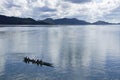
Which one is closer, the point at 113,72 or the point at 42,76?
the point at 42,76

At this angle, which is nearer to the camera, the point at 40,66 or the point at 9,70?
the point at 9,70

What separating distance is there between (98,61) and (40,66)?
2093cm

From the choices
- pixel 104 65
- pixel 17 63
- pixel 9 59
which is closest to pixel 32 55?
pixel 9 59

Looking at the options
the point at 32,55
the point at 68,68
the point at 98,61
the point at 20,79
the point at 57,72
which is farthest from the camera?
the point at 32,55

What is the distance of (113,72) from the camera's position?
70.1 meters

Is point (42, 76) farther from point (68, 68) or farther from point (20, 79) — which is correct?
point (68, 68)

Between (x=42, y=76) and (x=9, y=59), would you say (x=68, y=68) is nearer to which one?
(x=42, y=76)

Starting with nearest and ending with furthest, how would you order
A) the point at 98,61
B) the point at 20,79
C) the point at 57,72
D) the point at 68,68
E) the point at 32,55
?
the point at 20,79, the point at 57,72, the point at 68,68, the point at 98,61, the point at 32,55

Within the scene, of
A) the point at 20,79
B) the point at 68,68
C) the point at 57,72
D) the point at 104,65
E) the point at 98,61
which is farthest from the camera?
the point at 98,61

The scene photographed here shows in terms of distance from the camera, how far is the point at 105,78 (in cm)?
6309

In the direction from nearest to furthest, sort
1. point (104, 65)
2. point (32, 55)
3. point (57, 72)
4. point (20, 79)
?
1. point (20, 79)
2. point (57, 72)
3. point (104, 65)
4. point (32, 55)

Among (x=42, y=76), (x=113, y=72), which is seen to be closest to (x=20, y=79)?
(x=42, y=76)

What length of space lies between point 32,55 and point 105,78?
46333 millimetres

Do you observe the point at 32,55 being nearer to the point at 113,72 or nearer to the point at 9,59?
the point at 9,59
